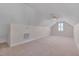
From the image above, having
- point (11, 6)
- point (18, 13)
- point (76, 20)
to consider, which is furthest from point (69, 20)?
point (11, 6)

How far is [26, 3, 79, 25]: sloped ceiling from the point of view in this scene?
5.30 feet

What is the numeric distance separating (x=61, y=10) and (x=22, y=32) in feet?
2.32

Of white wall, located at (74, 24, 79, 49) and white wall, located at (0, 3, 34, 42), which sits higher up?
white wall, located at (0, 3, 34, 42)

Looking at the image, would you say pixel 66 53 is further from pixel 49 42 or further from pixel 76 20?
pixel 76 20

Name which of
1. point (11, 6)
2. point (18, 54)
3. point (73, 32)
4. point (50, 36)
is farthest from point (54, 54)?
point (11, 6)

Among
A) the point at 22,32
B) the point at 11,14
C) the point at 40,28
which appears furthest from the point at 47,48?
the point at 11,14

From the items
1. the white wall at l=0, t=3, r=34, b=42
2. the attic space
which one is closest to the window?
the attic space

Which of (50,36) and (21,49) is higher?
(50,36)

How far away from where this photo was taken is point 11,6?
162 cm

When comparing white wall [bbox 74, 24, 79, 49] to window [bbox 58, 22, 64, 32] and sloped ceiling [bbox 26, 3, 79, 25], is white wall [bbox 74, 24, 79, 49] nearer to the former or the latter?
sloped ceiling [bbox 26, 3, 79, 25]

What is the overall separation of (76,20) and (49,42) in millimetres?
544

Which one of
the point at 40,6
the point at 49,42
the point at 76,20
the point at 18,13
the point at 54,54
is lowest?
the point at 54,54

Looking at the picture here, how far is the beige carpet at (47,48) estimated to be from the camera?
5.32 ft

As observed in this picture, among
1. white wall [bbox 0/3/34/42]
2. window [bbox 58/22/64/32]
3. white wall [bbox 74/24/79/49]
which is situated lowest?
white wall [bbox 74/24/79/49]
